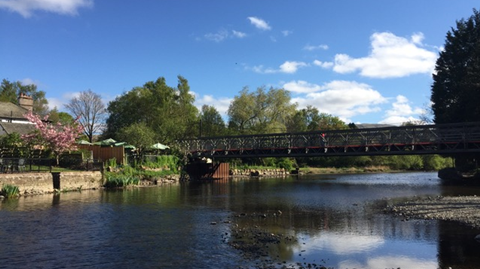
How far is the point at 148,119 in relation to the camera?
3258 inches

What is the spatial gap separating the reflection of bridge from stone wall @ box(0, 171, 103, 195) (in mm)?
24255

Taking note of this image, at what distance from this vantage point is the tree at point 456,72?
5403 centimetres

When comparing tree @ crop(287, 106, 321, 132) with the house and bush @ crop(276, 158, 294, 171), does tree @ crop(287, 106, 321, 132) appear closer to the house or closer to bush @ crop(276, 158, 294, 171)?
bush @ crop(276, 158, 294, 171)

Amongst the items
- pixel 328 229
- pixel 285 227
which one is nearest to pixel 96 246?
pixel 285 227

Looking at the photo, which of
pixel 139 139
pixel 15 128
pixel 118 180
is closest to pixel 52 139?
pixel 118 180

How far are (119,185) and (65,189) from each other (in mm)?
7247

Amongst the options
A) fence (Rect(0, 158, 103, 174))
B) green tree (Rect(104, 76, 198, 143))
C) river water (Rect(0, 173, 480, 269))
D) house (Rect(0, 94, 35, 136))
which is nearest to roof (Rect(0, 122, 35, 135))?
house (Rect(0, 94, 35, 136))

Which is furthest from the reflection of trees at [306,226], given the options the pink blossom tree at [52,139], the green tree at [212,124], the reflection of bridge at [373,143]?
the green tree at [212,124]

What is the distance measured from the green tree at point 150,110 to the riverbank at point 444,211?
185 ft

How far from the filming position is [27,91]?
88.3m

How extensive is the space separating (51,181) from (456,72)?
→ 59.9m

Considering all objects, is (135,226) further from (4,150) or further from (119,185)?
(4,150)

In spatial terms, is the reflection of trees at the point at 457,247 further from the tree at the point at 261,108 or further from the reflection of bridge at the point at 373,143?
the tree at the point at 261,108

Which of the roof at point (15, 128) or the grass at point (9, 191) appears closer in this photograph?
the grass at point (9, 191)
